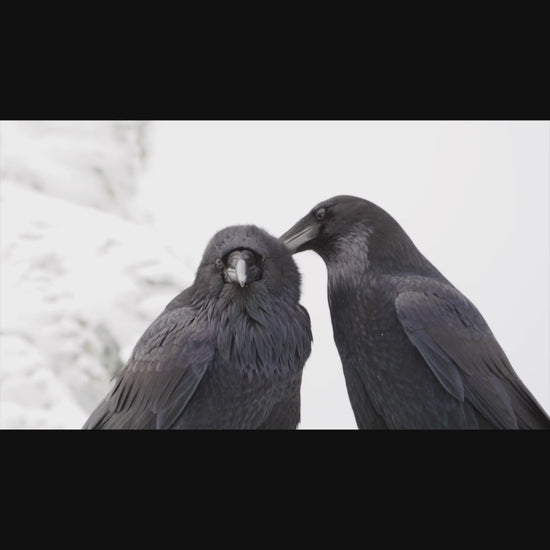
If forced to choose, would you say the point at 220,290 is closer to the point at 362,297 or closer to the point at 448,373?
the point at 362,297

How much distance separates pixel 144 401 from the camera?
368 centimetres

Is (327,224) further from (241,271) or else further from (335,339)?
(241,271)

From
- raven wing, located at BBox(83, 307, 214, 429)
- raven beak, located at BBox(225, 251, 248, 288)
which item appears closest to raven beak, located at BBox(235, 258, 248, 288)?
raven beak, located at BBox(225, 251, 248, 288)

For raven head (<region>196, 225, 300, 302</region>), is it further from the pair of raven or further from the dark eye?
the dark eye

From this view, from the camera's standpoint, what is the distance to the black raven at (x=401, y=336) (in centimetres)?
379

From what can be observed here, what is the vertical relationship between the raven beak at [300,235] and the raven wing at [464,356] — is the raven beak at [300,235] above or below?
above

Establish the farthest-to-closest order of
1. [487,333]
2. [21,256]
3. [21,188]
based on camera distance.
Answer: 1. [21,188]
2. [21,256]
3. [487,333]

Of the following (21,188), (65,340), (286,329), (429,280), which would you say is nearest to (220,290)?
(286,329)

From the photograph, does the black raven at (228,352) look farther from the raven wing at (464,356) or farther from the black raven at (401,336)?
the raven wing at (464,356)

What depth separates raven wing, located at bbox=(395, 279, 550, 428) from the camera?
12.4 feet

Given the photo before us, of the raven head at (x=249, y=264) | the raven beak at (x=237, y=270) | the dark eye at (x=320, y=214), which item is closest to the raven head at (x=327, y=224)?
the dark eye at (x=320, y=214)

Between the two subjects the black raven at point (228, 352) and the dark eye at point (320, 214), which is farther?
the dark eye at point (320, 214)

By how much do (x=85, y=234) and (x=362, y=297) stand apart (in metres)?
2.11

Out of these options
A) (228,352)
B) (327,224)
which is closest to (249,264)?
(228,352)
